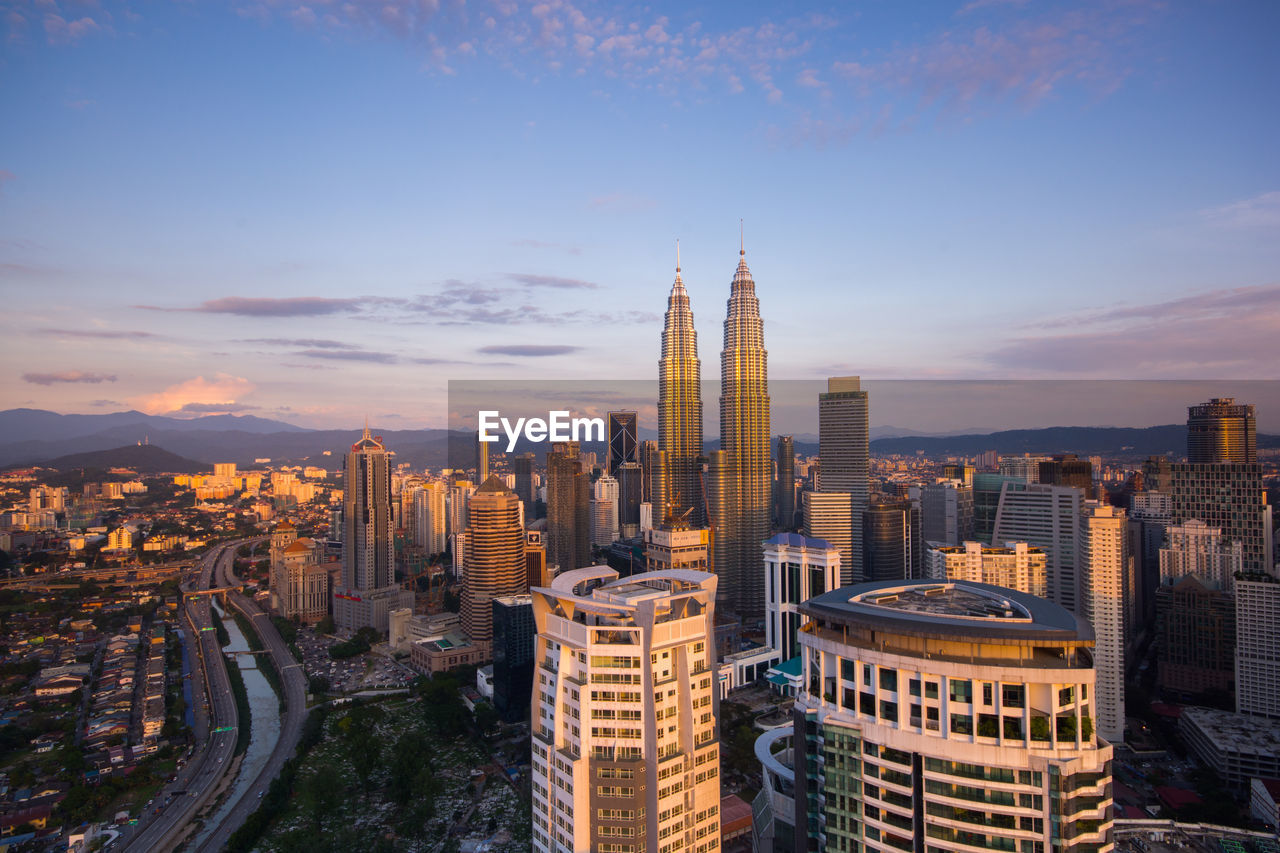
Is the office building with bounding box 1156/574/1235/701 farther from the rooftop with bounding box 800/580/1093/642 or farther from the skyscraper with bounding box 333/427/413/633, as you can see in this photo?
the skyscraper with bounding box 333/427/413/633

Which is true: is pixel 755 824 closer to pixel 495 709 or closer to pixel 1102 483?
pixel 495 709

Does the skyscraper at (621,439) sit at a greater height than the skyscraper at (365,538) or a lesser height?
greater

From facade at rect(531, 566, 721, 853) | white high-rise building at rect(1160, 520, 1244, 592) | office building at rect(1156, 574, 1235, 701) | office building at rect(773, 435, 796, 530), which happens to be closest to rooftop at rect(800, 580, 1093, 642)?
facade at rect(531, 566, 721, 853)

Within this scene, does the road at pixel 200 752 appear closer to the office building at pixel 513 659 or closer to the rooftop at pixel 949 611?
the office building at pixel 513 659

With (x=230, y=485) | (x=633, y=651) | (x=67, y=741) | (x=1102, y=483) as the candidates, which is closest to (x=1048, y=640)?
(x=633, y=651)

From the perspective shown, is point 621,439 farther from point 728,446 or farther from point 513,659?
point 513,659

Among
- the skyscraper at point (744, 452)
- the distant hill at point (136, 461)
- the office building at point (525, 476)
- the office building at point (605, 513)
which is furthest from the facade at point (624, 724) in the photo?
the distant hill at point (136, 461)
